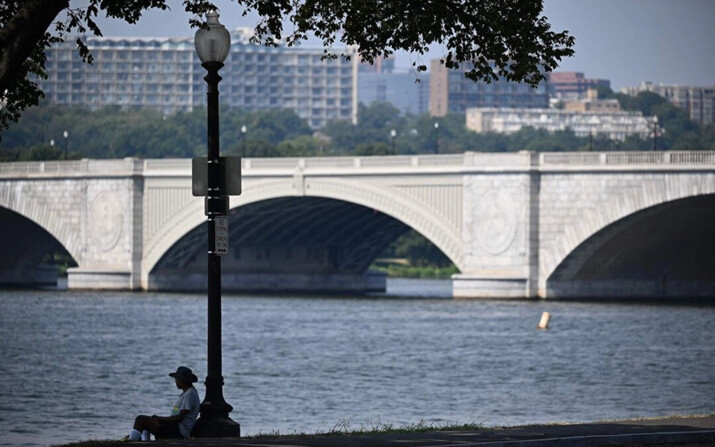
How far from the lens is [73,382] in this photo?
4747 cm

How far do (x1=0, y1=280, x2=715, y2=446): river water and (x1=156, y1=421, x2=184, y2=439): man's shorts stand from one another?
6.67 meters

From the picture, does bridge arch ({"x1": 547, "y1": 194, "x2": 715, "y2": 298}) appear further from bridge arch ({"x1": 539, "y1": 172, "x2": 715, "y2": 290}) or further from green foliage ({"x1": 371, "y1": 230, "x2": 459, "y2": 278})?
green foliage ({"x1": 371, "y1": 230, "x2": 459, "y2": 278})

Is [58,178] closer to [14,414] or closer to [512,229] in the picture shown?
[512,229]

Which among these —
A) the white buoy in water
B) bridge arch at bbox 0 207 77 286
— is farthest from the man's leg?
bridge arch at bbox 0 207 77 286

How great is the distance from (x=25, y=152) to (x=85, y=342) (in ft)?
265

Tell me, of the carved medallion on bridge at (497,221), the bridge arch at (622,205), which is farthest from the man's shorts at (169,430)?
the carved medallion on bridge at (497,221)

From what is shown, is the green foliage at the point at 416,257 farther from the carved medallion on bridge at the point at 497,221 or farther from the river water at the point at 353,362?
the carved medallion on bridge at the point at 497,221

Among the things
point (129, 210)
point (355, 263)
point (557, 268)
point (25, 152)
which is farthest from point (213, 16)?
point (25, 152)

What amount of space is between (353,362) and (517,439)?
111 feet

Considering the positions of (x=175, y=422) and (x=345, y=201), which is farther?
(x=345, y=201)

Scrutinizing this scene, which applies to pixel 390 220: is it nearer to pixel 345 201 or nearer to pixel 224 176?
pixel 345 201

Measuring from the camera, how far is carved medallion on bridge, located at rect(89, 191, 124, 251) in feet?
319

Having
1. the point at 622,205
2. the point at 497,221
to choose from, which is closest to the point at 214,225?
the point at 622,205

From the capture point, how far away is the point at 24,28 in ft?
68.4
